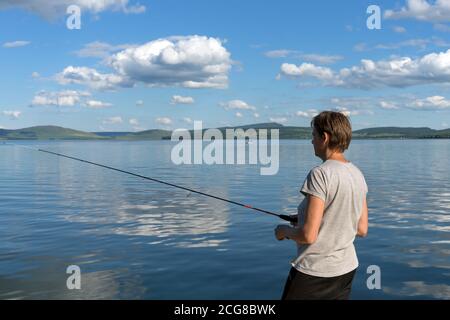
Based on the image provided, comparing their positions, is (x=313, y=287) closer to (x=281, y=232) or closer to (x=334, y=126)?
(x=281, y=232)

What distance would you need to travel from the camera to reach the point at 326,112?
4734mm

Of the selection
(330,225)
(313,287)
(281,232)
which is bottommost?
(313,287)

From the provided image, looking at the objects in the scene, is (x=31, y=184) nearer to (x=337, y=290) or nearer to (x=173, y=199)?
(x=173, y=199)

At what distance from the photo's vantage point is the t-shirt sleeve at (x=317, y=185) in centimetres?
440

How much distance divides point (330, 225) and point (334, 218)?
0.08 metres

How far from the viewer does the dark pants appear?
189 inches

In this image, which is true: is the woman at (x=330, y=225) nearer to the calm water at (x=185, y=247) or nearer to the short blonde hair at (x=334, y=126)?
the short blonde hair at (x=334, y=126)

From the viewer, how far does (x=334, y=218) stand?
4699 millimetres

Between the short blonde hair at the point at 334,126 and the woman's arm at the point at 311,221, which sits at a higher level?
the short blonde hair at the point at 334,126

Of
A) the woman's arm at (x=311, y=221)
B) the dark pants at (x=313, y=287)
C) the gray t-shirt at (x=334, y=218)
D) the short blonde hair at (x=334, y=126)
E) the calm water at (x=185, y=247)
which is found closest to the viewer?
the woman's arm at (x=311, y=221)

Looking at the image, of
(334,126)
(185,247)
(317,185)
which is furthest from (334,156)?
(185,247)

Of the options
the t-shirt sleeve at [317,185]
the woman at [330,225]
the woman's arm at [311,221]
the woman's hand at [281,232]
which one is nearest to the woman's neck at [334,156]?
the woman at [330,225]
